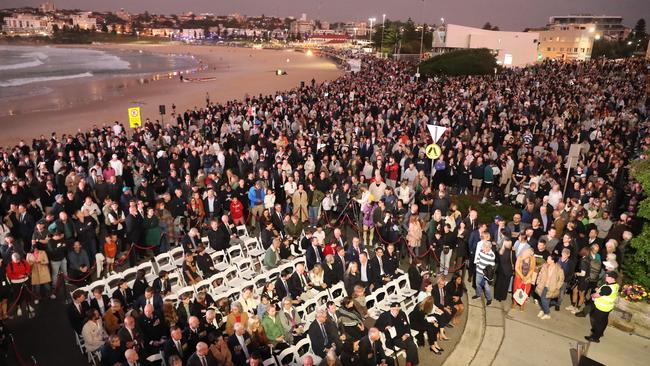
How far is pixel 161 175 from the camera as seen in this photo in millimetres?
14219

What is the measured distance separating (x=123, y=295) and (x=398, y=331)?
184 inches

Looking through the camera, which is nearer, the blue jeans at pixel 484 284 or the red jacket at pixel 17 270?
the red jacket at pixel 17 270

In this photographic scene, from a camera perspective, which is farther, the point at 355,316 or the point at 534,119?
the point at 534,119

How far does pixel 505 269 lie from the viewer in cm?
873

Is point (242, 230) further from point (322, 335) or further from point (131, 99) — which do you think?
point (131, 99)

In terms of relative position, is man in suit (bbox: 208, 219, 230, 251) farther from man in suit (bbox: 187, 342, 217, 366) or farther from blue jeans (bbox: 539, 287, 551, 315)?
blue jeans (bbox: 539, 287, 551, 315)

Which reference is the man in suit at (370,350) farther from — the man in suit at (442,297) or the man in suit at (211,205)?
the man in suit at (211,205)

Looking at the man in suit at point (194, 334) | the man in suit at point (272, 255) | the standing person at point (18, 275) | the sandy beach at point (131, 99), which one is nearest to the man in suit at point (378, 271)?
the man in suit at point (272, 255)


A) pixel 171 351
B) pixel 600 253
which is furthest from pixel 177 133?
pixel 600 253

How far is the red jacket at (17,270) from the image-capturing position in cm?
838

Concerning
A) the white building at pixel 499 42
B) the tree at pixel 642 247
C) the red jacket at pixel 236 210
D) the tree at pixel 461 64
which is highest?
the white building at pixel 499 42

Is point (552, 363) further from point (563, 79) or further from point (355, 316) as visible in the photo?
point (563, 79)

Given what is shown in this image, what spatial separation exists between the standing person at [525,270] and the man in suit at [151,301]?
21.3ft

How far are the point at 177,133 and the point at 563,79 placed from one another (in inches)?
1138
